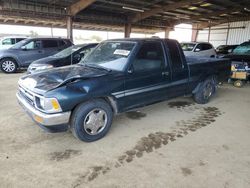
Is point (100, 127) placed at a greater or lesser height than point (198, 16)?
lesser

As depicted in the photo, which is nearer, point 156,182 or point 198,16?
point 156,182

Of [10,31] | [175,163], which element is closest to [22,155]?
[175,163]

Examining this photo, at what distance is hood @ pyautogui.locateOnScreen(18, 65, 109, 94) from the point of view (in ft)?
9.02

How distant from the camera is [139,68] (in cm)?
338

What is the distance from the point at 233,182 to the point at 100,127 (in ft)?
6.37

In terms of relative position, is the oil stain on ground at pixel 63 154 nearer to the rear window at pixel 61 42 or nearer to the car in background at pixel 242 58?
the car in background at pixel 242 58

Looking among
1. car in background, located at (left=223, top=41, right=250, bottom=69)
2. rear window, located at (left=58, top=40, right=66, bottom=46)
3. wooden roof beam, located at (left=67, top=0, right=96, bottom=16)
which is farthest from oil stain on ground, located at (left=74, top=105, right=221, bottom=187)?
wooden roof beam, located at (left=67, top=0, right=96, bottom=16)

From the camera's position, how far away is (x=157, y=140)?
3107 mm

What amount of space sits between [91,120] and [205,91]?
3334 mm

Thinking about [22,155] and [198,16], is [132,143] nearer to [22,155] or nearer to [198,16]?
[22,155]

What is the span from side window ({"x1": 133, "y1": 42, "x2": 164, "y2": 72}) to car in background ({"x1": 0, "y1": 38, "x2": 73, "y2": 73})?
734 centimetres

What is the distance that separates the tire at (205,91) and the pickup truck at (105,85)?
0.43 m

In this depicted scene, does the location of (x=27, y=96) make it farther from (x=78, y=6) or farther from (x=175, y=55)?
(x=78, y=6)

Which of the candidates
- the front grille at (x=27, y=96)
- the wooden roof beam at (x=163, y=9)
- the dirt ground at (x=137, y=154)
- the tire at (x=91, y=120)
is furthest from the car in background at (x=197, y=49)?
the front grille at (x=27, y=96)
